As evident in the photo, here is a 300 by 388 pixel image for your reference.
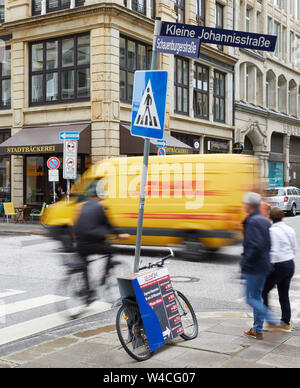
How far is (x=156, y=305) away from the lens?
18.6ft

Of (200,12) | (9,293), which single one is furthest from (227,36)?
(200,12)

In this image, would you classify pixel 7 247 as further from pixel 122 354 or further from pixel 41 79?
pixel 41 79

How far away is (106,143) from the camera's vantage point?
890 inches

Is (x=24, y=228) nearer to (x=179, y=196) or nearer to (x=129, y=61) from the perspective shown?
(x=129, y=61)

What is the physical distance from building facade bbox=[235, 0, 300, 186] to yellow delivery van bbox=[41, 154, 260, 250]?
2191cm

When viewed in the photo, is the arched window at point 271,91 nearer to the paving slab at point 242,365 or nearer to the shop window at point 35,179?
the shop window at point 35,179

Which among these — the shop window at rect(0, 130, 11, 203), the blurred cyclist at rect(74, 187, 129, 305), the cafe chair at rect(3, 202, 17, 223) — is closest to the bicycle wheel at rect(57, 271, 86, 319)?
the blurred cyclist at rect(74, 187, 129, 305)

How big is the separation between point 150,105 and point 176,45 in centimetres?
100

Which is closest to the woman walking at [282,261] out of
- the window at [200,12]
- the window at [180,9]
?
the window at [180,9]

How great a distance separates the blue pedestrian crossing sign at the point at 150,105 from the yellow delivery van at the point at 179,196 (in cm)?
575

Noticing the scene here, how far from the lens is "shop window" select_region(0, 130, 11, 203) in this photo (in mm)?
26266

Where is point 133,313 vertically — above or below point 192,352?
above
